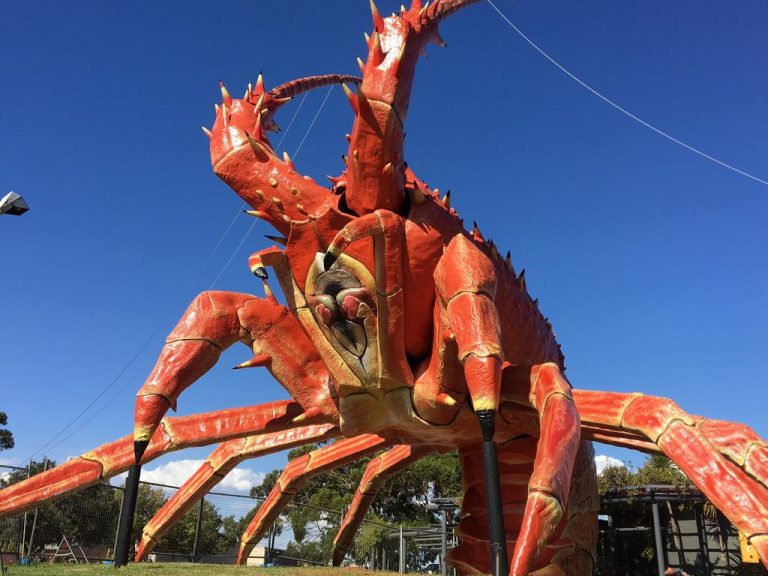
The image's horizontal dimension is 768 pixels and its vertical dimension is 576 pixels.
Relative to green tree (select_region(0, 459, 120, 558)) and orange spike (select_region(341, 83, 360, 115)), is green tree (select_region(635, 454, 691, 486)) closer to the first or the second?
green tree (select_region(0, 459, 120, 558))

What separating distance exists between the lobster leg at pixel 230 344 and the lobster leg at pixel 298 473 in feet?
6.09

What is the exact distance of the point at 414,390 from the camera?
16.9ft

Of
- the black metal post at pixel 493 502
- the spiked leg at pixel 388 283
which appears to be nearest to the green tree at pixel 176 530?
the spiked leg at pixel 388 283

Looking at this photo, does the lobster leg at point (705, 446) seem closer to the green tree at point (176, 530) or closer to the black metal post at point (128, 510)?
the black metal post at point (128, 510)

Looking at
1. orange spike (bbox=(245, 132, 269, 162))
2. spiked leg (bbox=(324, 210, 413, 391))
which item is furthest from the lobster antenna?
spiked leg (bbox=(324, 210, 413, 391))

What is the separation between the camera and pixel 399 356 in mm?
5051

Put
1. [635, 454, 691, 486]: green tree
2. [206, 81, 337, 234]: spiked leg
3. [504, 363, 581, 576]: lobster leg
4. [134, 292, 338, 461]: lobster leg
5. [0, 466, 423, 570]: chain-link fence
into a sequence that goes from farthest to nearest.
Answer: [635, 454, 691, 486]: green tree < [0, 466, 423, 570]: chain-link fence < [206, 81, 337, 234]: spiked leg < [134, 292, 338, 461]: lobster leg < [504, 363, 581, 576]: lobster leg

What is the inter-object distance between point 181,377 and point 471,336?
7.70 ft

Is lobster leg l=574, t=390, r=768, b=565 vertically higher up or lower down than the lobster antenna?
lower down

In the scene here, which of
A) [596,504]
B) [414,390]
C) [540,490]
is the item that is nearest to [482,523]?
[596,504]

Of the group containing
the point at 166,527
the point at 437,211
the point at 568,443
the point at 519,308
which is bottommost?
the point at 166,527

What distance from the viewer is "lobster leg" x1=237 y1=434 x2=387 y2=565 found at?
7398mm

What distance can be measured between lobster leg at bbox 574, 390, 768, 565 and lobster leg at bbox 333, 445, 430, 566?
3.27 metres

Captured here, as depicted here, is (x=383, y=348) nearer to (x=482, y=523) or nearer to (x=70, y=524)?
(x=482, y=523)
